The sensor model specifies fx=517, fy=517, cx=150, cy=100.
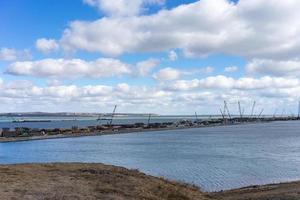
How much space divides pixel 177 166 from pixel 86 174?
32.9m

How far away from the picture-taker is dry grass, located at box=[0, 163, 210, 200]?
1692 centimetres

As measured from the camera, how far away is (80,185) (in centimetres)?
1859

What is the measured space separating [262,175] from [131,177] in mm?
25461

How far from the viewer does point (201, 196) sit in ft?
67.1

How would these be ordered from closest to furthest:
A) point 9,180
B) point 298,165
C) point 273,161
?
1. point 9,180
2. point 298,165
3. point 273,161

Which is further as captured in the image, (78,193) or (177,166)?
(177,166)

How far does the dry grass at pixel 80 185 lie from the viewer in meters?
16.9

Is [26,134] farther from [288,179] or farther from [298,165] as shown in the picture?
[288,179]

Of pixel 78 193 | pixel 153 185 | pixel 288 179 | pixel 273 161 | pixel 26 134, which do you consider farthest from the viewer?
pixel 26 134

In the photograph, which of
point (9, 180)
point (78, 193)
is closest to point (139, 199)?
point (78, 193)

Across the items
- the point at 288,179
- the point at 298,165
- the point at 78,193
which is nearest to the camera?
the point at 78,193

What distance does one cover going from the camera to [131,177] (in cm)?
2138

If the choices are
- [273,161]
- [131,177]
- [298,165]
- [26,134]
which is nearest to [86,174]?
[131,177]

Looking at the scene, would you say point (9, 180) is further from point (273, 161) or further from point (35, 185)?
point (273, 161)
